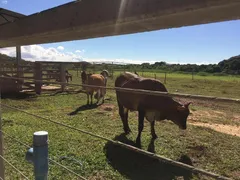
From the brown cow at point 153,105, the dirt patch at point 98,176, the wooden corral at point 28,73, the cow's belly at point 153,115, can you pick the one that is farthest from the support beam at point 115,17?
the wooden corral at point 28,73

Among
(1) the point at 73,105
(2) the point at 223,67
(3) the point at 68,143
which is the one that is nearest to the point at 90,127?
(3) the point at 68,143

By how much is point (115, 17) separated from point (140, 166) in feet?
9.46

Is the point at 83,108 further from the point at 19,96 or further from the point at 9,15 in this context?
the point at 9,15

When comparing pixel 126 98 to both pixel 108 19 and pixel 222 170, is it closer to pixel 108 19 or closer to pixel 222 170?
pixel 222 170

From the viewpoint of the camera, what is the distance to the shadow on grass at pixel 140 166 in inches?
146

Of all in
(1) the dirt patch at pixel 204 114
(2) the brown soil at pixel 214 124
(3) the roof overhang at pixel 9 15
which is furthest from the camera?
(1) the dirt patch at pixel 204 114

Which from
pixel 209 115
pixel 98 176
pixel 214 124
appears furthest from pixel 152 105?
pixel 209 115

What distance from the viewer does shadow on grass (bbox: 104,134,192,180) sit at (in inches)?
146

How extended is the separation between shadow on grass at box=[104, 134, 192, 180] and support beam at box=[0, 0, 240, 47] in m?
2.26

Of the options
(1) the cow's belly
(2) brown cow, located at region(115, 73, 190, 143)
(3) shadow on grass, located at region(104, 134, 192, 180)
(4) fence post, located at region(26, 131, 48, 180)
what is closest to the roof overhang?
(4) fence post, located at region(26, 131, 48, 180)

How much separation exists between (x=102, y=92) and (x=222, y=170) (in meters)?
6.32

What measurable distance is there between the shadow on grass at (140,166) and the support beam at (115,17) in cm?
226

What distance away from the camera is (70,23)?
73.1 inches

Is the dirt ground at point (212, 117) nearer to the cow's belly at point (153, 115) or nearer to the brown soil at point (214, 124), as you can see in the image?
the brown soil at point (214, 124)
